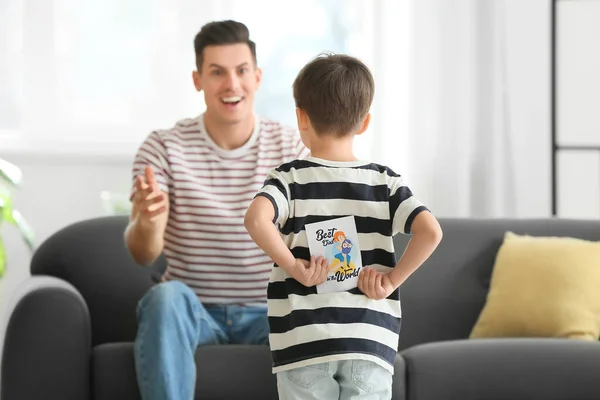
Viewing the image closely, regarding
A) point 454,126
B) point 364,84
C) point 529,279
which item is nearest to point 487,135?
point 454,126

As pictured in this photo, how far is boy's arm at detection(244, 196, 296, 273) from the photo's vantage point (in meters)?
1.66

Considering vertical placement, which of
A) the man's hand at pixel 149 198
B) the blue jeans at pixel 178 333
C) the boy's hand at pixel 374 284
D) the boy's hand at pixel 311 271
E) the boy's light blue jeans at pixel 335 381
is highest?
the man's hand at pixel 149 198

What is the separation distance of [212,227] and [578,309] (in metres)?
1.14

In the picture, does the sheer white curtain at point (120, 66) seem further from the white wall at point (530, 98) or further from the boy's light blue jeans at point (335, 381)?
the boy's light blue jeans at point (335, 381)

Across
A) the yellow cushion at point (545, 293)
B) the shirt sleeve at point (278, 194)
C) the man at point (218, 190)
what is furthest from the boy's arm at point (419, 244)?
the yellow cushion at point (545, 293)

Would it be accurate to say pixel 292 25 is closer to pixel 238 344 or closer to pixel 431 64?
pixel 431 64

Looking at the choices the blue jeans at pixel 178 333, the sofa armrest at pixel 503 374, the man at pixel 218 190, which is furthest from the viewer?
the man at pixel 218 190

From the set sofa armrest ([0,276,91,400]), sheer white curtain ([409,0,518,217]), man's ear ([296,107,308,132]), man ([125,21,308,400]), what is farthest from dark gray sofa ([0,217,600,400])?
sheer white curtain ([409,0,518,217])

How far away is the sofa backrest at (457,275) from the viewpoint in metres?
3.00

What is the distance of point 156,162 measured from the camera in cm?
265

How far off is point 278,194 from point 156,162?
1.02m

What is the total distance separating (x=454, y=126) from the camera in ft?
13.4

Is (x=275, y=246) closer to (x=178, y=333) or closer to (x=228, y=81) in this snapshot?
(x=178, y=333)

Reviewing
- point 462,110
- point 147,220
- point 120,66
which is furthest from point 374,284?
point 120,66
